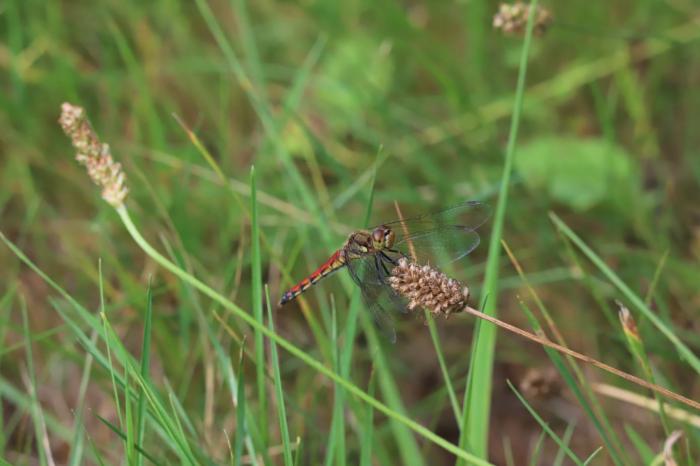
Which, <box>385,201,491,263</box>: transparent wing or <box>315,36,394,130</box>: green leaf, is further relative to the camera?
<box>315,36,394,130</box>: green leaf

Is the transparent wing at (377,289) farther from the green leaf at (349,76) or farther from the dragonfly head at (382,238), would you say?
the green leaf at (349,76)

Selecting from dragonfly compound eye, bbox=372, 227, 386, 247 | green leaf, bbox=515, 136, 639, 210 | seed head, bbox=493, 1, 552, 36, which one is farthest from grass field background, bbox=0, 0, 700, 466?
seed head, bbox=493, 1, 552, 36

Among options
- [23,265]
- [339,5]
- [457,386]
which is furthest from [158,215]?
[339,5]

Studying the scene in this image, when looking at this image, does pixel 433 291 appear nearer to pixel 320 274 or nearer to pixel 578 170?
pixel 320 274

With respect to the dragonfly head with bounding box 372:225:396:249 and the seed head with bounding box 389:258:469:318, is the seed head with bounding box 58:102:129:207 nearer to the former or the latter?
the seed head with bounding box 389:258:469:318

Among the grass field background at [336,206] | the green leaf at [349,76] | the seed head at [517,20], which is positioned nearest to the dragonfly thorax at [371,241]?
the grass field background at [336,206]

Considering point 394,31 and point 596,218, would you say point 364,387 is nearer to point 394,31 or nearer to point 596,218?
point 596,218
